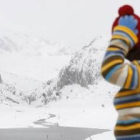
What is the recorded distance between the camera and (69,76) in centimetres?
8975

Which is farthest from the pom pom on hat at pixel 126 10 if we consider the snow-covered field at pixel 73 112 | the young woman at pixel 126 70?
the snow-covered field at pixel 73 112

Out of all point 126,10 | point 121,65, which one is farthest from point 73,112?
point 121,65

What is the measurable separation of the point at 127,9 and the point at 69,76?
8654cm

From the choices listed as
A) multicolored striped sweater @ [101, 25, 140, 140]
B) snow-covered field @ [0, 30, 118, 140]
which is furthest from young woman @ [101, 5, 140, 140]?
snow-covered field @ [0, 30, 118, 140]

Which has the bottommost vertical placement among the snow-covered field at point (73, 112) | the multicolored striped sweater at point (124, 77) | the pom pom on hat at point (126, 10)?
the multicolored striped sweater at point (124, 77)

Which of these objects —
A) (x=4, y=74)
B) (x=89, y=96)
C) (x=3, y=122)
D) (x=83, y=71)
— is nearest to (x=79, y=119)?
(x=3, y=122)

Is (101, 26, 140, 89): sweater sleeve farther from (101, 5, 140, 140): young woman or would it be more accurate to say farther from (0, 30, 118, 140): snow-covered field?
(0, 30, 118, 140): snow-covered field

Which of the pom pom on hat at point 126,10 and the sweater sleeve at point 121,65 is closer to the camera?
the sweater sleeve at point 121,65

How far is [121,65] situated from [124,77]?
86 millimetres

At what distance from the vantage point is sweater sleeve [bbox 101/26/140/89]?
3.00 meters

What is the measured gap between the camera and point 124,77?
9.85ft

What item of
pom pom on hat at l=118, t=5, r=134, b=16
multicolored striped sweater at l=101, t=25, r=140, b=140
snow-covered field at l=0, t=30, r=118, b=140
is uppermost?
snow-covered field at l=0, t=30, r=118, b=140

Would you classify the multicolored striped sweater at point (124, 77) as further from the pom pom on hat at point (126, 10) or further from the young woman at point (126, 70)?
the pom pom on hat at point (126, 10)

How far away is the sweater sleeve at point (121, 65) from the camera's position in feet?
9.86
